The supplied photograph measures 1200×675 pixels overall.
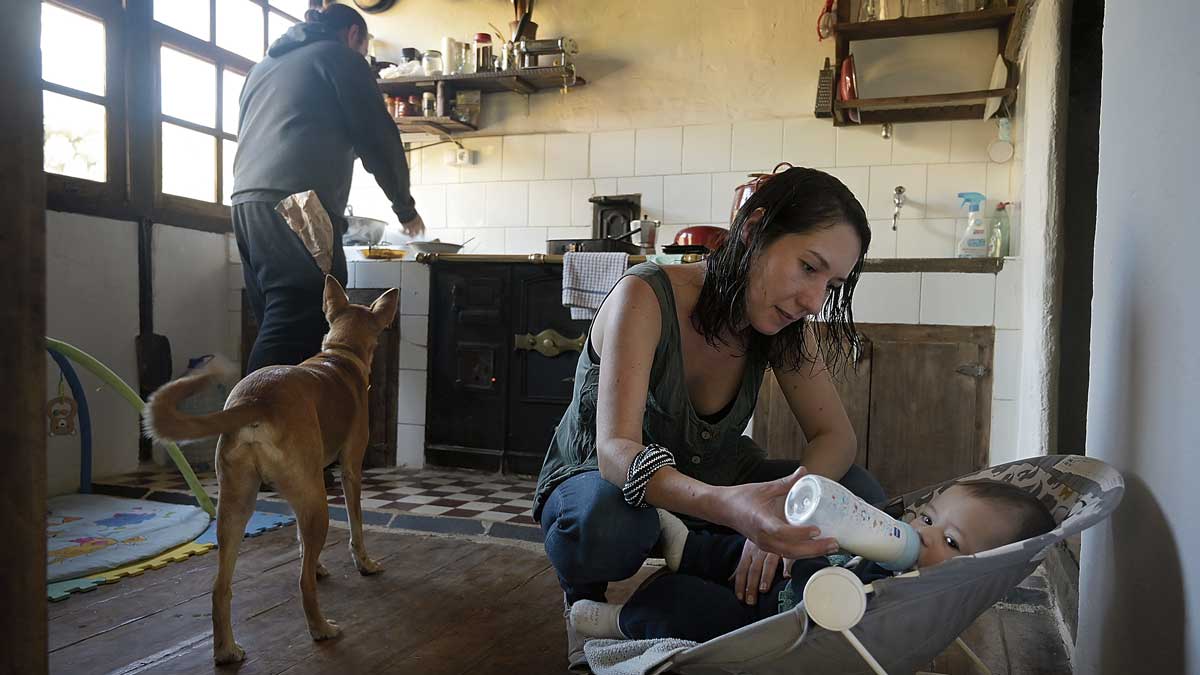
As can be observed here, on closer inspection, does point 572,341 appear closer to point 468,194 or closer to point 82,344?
point 468,194

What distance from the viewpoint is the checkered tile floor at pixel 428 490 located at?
2.52 metres

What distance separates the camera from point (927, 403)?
2.42 meters

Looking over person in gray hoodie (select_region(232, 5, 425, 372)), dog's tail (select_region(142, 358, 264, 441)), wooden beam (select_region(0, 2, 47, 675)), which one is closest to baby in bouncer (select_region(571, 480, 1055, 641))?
dog's tail (select_region(142, 358, 264, 441))

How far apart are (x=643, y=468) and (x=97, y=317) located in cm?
276

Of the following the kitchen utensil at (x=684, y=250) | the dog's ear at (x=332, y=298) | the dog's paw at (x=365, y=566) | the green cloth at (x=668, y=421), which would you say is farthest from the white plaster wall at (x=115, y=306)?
the green cloth at (x=668, y=421)

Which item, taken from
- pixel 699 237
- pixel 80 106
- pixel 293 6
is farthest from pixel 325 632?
pixel 293 6

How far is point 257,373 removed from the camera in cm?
148

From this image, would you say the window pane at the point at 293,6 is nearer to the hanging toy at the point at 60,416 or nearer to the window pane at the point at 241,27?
the window pane at the point at 241,27

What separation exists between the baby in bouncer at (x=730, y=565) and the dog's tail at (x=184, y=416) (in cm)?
Answer: 66

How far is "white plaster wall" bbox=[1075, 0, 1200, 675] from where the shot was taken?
2.39 ft

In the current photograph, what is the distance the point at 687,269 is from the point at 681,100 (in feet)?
7.68

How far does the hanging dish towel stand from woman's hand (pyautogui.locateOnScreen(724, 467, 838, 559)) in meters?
1.91

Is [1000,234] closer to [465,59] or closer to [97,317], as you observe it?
[465,59]

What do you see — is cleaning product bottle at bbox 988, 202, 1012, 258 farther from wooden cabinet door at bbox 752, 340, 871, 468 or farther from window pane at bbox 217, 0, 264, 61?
window pane at bbox 217, 0, 264, 61
